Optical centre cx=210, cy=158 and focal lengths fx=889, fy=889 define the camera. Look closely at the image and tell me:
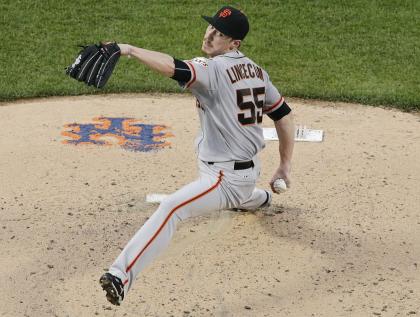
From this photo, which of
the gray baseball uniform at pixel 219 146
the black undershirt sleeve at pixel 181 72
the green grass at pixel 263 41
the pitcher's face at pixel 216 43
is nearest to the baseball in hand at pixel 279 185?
the gray baseball uniform at pixel 219 146

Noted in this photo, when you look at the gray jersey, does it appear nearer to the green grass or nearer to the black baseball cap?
the black baseball cap

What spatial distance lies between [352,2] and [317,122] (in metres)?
4.86

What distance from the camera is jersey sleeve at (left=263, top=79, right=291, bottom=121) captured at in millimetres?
6234

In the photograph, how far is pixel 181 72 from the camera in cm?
544

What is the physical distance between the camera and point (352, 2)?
44.7ft

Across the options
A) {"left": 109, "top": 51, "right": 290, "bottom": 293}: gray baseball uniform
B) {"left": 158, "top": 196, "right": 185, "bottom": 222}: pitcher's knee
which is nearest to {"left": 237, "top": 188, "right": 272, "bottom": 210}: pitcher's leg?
{"left": 109, "top": 51, "right": 290, "bottom": 293}: gray baseball uniform

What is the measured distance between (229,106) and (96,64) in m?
1.00

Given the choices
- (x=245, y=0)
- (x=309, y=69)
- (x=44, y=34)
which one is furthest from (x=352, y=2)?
(x=44, y=34)

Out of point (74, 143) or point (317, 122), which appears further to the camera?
point (317, 122)

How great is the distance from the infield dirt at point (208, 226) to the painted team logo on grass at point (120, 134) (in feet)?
0.13

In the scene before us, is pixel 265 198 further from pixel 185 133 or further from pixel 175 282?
pixel 185 133

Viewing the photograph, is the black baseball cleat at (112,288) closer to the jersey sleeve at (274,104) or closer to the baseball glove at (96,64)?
the baseball glove at (96,64)

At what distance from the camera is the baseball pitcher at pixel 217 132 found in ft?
17.9

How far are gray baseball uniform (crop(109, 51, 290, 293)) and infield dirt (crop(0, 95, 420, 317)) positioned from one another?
0.47m
